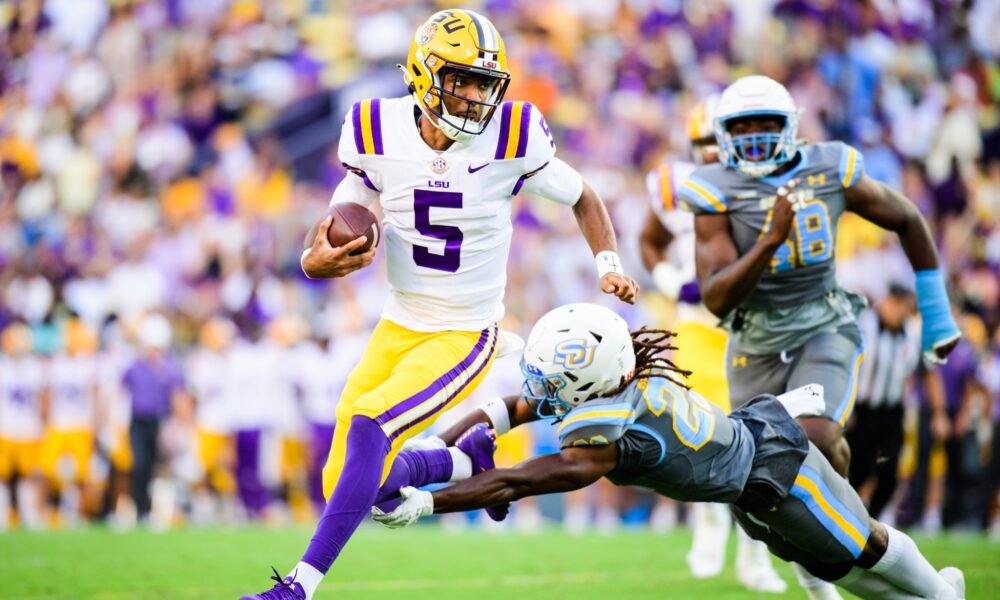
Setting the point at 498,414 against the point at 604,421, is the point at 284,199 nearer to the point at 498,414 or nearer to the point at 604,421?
the point at 498,414

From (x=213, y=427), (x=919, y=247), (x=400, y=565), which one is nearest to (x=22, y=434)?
(x=213, y=427)

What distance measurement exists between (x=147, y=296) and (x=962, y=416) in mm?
8453

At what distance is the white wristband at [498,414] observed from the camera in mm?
5523

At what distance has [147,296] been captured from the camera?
14328mm

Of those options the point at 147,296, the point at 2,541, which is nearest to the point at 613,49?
the point at 147,296

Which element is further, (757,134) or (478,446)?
(757,134)

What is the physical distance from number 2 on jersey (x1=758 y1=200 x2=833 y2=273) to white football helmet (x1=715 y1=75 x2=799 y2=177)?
0.23 meters

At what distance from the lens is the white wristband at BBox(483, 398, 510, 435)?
217 inches

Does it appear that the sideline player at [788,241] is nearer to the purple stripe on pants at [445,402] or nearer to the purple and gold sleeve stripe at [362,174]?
the purple stripe on pants at [445,402]

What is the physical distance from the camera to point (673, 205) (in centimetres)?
734

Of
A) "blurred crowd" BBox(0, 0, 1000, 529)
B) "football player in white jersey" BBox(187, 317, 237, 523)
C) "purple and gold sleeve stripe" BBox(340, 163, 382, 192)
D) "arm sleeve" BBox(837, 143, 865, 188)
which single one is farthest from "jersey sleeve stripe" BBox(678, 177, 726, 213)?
"football player in white jersey" BBox(187, 317, 237, 523)

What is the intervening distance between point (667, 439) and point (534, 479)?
1.62 ft

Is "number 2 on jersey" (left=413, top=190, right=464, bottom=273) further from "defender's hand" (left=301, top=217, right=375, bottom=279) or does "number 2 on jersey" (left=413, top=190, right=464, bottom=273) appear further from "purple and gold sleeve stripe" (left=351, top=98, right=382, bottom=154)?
"defender's hand" (left=301, top=217, right=375, bottom=279)

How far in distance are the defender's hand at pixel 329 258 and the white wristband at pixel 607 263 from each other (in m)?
0.94
